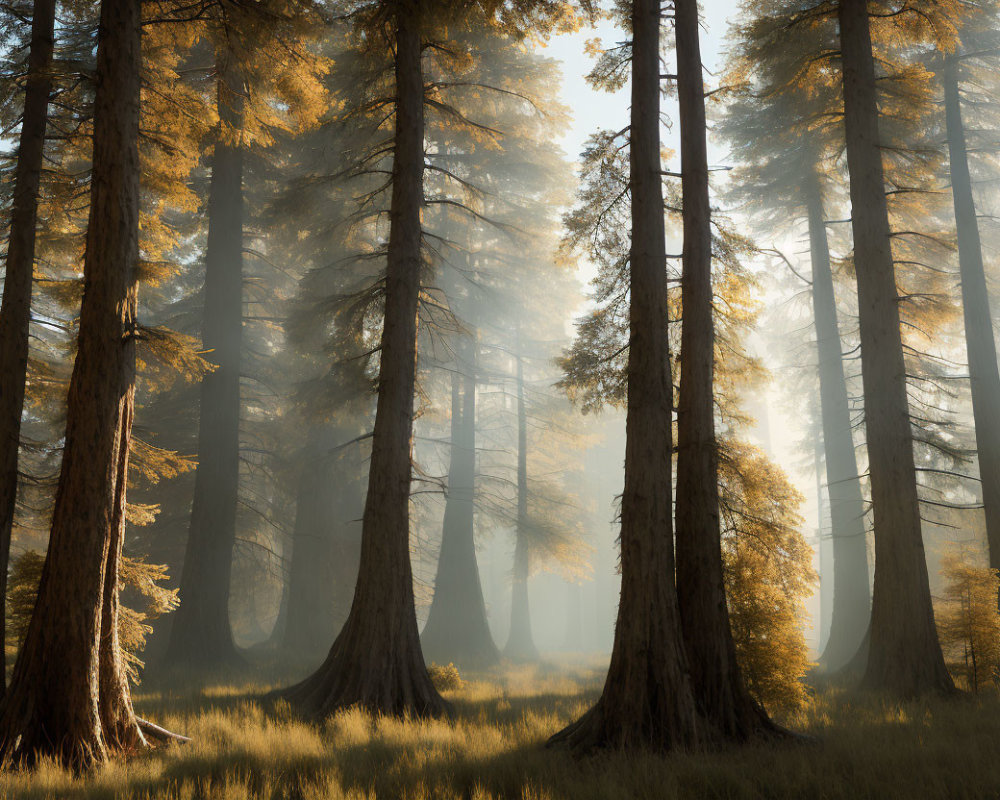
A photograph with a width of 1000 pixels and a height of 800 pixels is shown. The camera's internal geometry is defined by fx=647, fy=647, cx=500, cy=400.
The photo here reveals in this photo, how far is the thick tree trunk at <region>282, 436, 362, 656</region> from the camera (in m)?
16.6

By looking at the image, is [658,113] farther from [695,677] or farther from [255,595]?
[255,595]

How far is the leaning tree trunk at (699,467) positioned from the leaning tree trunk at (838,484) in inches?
340

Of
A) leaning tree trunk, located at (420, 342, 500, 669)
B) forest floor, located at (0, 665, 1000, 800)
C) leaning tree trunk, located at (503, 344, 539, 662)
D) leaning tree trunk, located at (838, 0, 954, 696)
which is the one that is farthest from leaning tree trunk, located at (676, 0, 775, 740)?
leaning tree trunk, located at (503, 344, 539, 662)

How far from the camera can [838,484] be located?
16109 mm

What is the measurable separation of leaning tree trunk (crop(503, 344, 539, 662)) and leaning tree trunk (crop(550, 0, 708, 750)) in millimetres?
11818

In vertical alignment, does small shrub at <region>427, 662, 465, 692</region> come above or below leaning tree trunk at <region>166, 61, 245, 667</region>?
below

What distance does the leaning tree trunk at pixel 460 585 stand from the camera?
17469mm

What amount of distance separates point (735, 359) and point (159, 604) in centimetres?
847

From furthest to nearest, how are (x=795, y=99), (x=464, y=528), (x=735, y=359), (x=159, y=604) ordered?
(x=464, y=528), (x=795, y=99), (x=735, y=359), (x=159, y=604)

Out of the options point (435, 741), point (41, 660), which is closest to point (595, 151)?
point (435, 741)

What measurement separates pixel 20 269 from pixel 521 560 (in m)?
15.0

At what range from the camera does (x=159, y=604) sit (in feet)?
24.3

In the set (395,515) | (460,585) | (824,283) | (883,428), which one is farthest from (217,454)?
(824,283)

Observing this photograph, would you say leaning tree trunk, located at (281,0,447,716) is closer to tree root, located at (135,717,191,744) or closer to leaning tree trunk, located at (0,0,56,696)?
tree root, located at (135,717,191,744)
